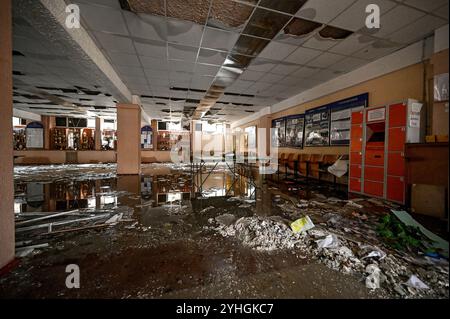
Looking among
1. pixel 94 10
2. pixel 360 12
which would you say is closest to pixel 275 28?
pixel 360 12

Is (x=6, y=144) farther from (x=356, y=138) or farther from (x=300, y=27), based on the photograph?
(x=356, y=138)

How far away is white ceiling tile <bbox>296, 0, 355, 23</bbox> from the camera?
2756mm

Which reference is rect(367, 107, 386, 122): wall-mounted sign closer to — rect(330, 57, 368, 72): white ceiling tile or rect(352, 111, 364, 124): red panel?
rect(352, 111, 364, 124): red panel

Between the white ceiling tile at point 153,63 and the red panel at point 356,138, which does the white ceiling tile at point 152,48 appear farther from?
the red panel at point 356,138

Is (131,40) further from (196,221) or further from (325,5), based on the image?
(196,221)

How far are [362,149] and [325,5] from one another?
A: 298 cm

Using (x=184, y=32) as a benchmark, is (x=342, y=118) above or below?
below

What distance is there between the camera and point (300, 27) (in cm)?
335

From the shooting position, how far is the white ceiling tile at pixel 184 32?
3.29 m

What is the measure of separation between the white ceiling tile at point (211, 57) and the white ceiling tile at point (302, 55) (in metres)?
1.61

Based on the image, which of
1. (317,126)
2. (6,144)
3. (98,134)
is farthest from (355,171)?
(98,134)

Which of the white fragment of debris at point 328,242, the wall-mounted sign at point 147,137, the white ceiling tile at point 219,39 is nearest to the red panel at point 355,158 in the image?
the white fragment of debris at point 328,242

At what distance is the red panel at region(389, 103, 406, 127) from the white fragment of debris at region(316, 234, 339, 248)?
291 cm

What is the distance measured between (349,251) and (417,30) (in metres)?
4.18
